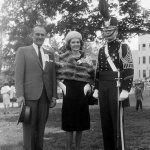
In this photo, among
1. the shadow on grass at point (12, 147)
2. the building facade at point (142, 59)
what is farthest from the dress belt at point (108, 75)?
the building facade at point (142, 59)

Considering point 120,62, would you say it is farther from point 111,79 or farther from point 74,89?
point 74,89

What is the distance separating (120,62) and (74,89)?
0.77 m

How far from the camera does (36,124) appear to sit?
5059mm

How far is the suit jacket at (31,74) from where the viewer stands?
4957mm

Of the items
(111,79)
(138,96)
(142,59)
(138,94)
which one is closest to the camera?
(111,79)

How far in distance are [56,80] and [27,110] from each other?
640 millimetres

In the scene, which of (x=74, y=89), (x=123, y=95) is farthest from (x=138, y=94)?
(x=123, y=95)

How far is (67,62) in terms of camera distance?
512cm

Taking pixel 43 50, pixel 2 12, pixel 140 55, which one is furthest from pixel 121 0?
pixel 140 55

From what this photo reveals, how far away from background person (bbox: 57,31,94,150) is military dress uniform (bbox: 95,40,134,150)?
251 millimetres

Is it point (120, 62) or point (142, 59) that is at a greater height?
point (142, 59)

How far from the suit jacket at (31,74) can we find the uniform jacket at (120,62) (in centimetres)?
72

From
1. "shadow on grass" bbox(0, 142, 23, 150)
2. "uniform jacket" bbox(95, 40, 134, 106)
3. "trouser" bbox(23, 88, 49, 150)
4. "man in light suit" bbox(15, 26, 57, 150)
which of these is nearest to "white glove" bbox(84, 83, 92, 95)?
"uniform jacket" bbox(95, 40, 134, 106)

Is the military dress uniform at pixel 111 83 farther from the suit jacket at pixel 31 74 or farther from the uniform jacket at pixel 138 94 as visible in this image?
the uniform jacket at pixel 138 94
